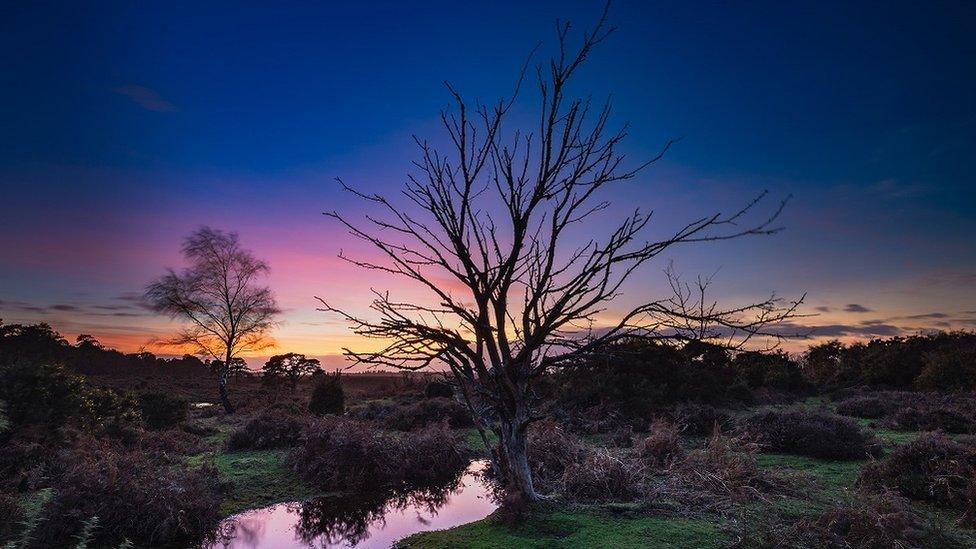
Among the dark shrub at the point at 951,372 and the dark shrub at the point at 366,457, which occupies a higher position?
the dark shrub at the point at 951,372

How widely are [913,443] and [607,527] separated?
621 cm

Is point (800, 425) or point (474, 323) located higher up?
point (474, 323)

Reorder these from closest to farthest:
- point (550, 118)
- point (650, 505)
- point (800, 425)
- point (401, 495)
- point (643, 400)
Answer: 1. point (550, 118)
2. point (650, 505)
3. point (401, 495)
4. point (800, 425)
5. point (643, 400)

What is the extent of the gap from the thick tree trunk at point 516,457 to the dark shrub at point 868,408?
47.9ft

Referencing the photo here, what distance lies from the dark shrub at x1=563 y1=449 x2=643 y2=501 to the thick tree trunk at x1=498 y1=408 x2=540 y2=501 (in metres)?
1.35

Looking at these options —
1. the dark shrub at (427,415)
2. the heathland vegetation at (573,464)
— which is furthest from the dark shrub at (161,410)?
the dark shrub at (427,415)

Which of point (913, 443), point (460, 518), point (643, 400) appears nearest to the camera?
point (460, 518)

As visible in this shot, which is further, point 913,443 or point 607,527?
point 913,443

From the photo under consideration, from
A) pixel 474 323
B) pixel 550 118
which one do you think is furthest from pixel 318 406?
pixel 550 118

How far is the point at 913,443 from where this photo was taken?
832 centimetres

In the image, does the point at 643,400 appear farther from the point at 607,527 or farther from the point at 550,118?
the point at 550,118

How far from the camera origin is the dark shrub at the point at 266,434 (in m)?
13.6

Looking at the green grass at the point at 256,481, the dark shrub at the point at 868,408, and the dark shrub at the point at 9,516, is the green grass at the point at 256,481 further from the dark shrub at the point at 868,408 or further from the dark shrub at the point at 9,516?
the dark shrub at the point at 868,408

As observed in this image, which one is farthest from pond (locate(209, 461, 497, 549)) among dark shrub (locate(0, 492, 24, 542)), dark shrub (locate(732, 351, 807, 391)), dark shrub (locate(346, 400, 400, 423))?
dark shrub (locate(732, 351, 807, 391))
